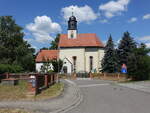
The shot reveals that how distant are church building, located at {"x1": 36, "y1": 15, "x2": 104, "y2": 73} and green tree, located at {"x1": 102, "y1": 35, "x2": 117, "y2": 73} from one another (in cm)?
1299

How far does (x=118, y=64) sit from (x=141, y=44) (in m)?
16.1

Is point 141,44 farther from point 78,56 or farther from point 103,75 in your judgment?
point 78,56

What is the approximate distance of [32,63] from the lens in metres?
72.9

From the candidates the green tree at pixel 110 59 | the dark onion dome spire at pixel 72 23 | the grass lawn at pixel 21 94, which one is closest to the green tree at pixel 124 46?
the green tree at pixel 110 59

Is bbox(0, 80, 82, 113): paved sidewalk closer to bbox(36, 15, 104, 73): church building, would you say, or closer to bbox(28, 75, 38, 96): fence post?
bbox(28, 75, 38, 96): fence post

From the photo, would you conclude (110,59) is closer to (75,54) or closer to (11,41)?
(75,54)

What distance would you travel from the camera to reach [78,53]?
64438 millimetres

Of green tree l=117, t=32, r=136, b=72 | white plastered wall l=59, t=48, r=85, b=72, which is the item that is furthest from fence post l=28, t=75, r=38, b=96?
white plastered wall l=59, t=48, r=85, b=72

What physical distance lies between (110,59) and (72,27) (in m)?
22.3

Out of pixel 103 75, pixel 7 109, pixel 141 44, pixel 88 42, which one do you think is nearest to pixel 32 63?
pixel 88 42

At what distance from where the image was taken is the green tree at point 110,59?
4841 centimetres

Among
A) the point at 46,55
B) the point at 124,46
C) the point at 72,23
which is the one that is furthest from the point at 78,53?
the point at 124,46

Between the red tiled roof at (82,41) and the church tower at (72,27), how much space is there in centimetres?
144

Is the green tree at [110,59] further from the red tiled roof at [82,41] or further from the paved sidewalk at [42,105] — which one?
the paved sidewalk at [42,105]
